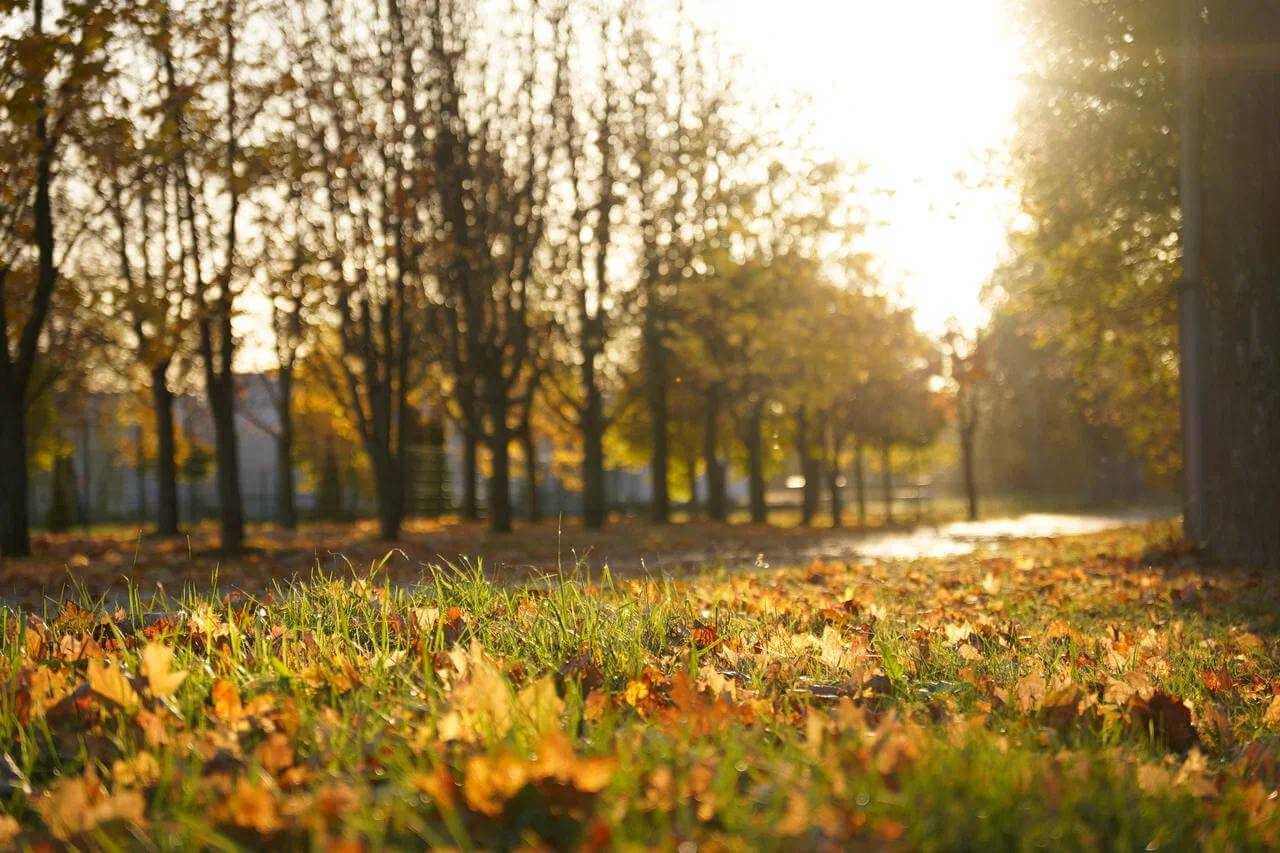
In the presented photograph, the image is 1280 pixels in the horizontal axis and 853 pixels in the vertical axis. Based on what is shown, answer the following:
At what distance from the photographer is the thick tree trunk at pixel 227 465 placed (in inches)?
581

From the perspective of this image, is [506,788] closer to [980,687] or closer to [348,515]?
[980,687]

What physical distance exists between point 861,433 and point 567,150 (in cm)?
1903

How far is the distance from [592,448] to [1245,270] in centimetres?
1704

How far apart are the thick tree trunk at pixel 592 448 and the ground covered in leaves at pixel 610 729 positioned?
19.0 metres

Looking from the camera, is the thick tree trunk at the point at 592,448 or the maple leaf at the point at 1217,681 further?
the thick tree trunk at the point at 592,448

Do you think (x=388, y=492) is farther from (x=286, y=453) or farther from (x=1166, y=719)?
(x=1166, y=719)

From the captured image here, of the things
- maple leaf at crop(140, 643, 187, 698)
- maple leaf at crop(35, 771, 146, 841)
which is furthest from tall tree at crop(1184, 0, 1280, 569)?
maple leaf at crop(35, 771, 146, 841)

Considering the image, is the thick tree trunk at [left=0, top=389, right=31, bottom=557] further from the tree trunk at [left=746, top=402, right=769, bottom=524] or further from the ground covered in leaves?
the tree trunk at [left=746, top=402, right=769, bottom=524]

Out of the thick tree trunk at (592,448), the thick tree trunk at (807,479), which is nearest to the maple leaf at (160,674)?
the thick tree trunk at (592,448)

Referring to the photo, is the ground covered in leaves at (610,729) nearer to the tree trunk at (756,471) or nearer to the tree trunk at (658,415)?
the tree trunk at (658,415)

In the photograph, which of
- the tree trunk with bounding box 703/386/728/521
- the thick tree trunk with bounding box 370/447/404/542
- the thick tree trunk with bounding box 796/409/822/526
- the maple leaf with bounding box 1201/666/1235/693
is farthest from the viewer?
the thick tree trunk with bounding box 796/409/822/526

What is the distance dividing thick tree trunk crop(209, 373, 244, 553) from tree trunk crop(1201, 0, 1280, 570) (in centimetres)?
1021

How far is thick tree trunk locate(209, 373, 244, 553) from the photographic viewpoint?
581 inches

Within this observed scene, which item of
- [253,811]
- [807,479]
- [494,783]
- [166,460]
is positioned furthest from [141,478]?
[494,783]
